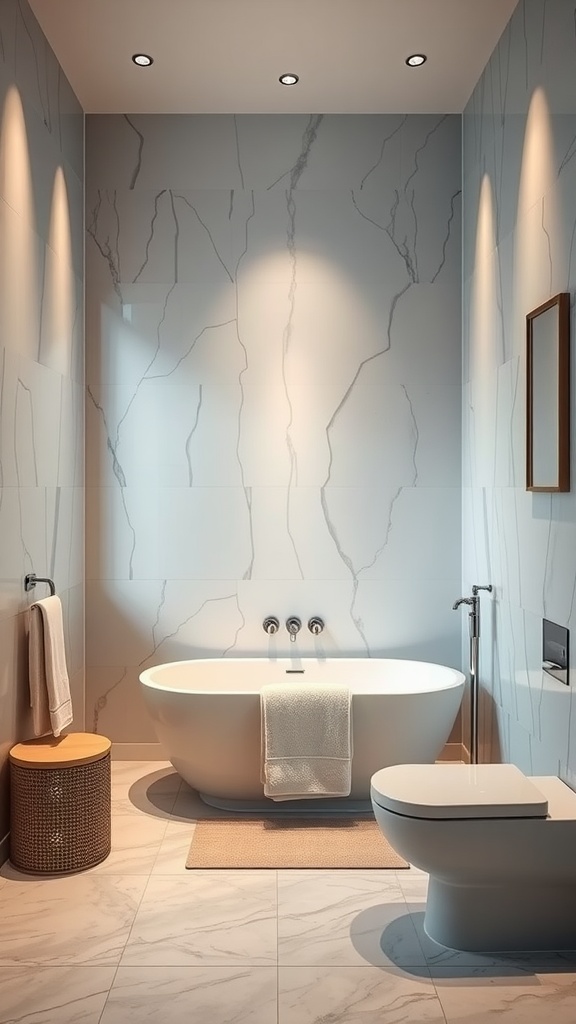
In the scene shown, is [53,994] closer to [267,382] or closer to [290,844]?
[290,844]

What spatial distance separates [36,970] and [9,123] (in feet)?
8.97

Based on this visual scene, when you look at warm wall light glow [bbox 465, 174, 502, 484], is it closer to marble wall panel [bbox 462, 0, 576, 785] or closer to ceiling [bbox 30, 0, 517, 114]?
marble wall panel [bbox 462, 0, 576, 785]

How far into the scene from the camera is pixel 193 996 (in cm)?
233

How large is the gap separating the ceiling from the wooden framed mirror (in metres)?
1.31

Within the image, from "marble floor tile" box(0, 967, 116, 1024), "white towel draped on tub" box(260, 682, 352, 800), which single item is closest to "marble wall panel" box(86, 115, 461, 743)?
"white towel draped on tub" box(260, 682, 352, 800)

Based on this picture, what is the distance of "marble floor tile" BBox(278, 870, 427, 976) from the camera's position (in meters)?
2.53

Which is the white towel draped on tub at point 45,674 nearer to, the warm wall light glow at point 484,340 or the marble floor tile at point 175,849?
the marble floor tile at point 175,849

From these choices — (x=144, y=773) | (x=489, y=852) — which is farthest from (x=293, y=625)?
(x=489, y=852)

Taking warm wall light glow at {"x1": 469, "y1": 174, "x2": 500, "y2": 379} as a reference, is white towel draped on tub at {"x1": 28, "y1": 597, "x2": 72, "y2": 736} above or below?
below

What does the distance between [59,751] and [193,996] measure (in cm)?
110

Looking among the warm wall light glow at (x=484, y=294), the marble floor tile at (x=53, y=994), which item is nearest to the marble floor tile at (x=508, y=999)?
the marble floor tile at (x=53, y=994)

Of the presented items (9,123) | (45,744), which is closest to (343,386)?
(9,123)

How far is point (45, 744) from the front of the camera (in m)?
3.27

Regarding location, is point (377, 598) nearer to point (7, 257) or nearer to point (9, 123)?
point (7, 257)
